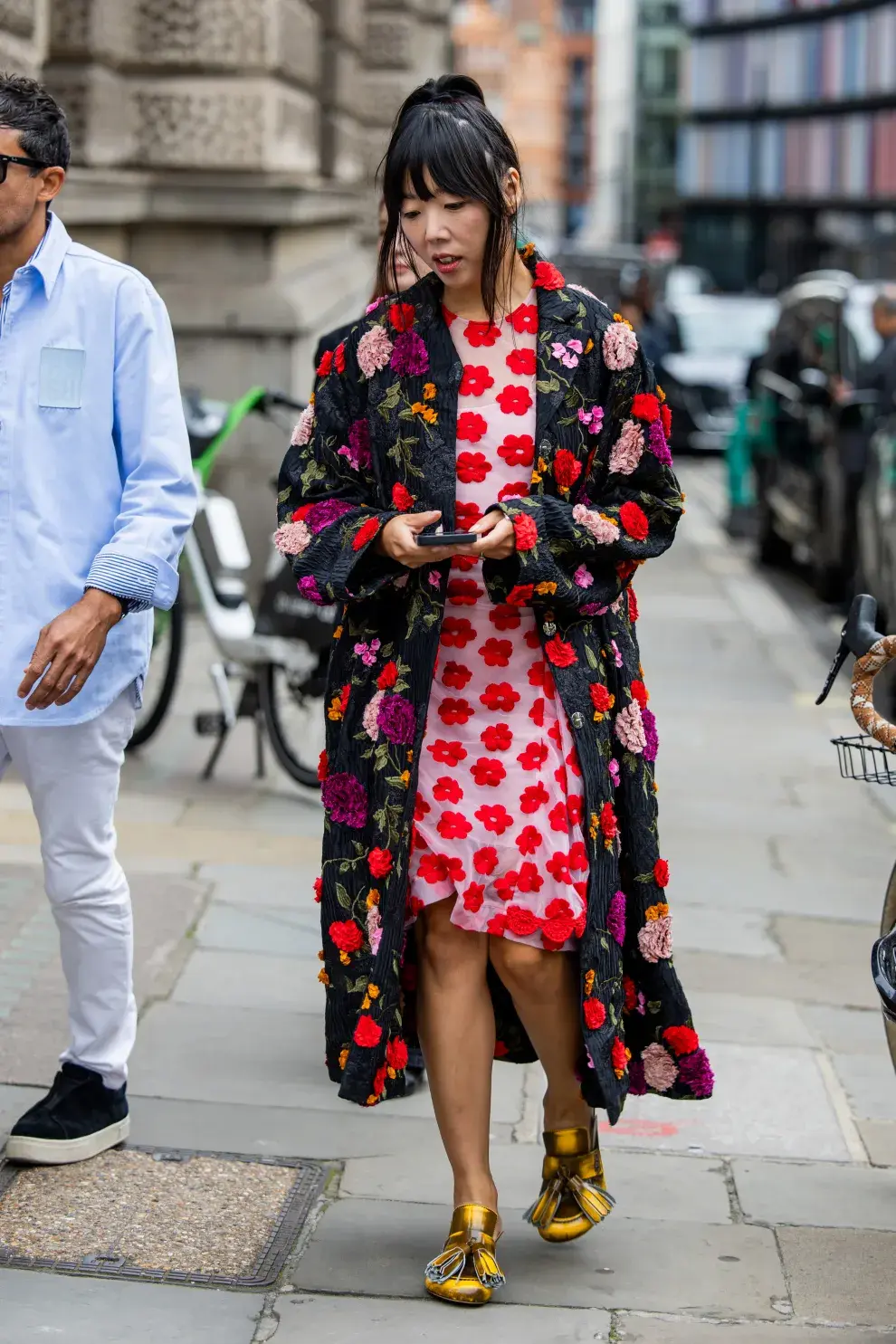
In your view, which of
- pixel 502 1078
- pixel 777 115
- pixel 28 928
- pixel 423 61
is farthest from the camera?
pixel 777 115

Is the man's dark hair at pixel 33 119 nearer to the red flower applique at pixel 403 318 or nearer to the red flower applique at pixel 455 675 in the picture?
the red flower applique at pixel 403 318

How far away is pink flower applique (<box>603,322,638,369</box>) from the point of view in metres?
3.23

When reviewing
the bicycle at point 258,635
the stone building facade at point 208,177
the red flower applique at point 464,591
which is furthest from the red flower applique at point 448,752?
the stone building facade at point 208,177

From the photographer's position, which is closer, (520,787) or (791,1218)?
(520,787)

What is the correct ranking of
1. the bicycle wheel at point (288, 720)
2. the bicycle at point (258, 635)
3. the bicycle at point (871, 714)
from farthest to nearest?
1. the bicycle wheel at point (288, 720)
2. the bicycle at point (258, 635)
3. the bicycle at point (871, 714)

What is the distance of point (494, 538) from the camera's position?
3033 mm

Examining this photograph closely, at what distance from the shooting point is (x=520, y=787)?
3193 millimetres

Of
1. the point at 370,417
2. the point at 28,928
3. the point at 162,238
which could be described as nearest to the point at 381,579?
the point at 370,417

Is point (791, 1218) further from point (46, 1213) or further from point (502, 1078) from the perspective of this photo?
point (46, 1213)

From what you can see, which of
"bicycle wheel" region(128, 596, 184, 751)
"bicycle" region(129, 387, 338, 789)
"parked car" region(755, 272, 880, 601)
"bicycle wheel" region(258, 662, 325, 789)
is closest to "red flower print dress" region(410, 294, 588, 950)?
"bicycle" region(129, 387, 338, 789)

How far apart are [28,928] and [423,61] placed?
17.5 m

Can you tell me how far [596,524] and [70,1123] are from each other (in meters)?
1.47

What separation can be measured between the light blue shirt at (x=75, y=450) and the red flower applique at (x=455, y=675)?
54 centimetres

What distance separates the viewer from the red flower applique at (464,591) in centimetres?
320
